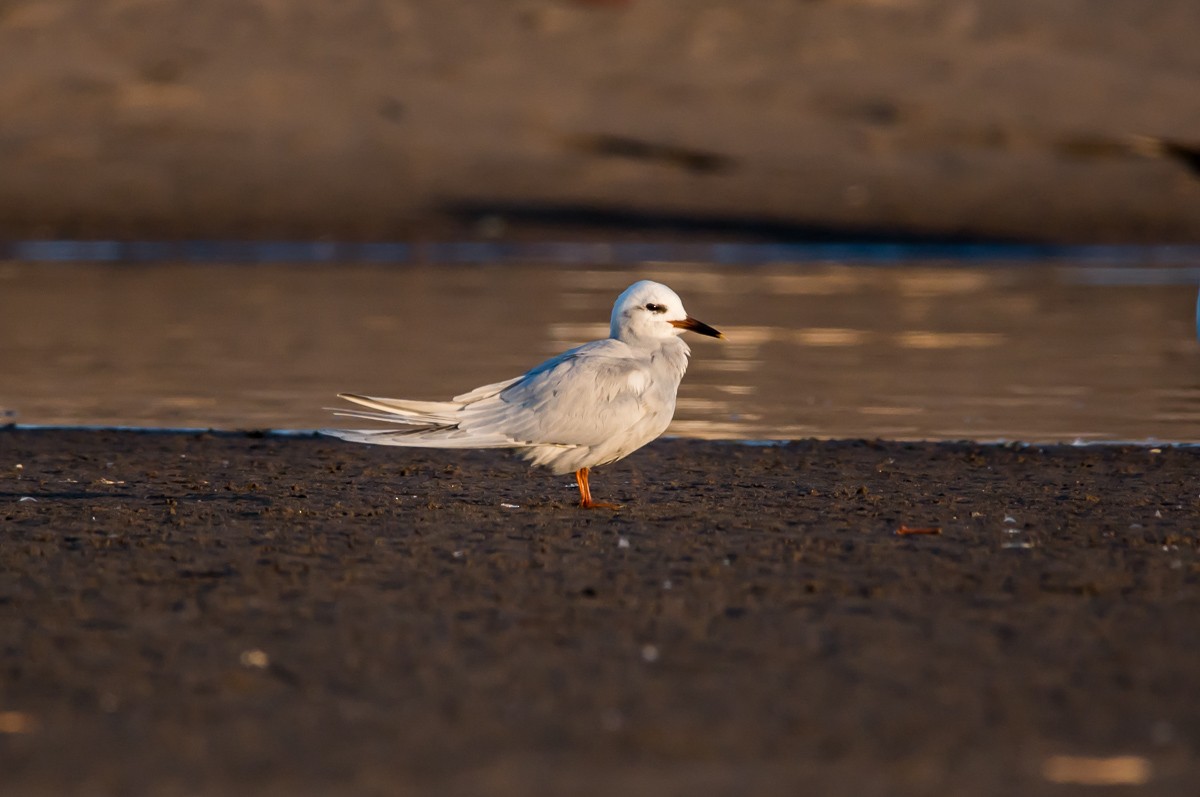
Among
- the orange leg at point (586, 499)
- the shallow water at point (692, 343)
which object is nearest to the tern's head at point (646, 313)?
the orange leg at point (586, 499)

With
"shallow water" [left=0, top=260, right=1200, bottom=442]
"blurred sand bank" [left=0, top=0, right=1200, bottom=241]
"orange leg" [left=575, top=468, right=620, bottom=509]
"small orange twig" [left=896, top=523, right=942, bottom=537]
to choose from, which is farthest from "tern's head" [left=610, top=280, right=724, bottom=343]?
"blurred sand bank" [left=0, top=0, right=1200, bottom=241]

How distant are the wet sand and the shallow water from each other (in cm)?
234

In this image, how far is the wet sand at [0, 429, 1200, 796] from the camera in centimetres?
412

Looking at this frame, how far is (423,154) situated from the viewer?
89.1 feet

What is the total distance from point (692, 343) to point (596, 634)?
1018 cm

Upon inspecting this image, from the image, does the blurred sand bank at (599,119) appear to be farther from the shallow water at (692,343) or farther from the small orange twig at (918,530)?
the small orange twig at (918,530)

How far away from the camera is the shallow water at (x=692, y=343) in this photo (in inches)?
419

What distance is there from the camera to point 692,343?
603 inches

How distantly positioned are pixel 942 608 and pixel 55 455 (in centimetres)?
→ 494

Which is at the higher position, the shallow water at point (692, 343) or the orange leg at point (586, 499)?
the shallow water at point (692, 343)

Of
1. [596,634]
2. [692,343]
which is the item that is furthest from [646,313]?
[692,343]

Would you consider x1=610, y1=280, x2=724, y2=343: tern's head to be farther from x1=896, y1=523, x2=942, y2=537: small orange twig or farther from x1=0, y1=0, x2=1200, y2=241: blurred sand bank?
x1=0, y1=0, x2=1200, y2=241: blurred sand bank

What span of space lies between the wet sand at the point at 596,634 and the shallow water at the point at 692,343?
2.34 metres

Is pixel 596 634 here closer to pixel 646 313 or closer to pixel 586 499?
pixel 586 499
